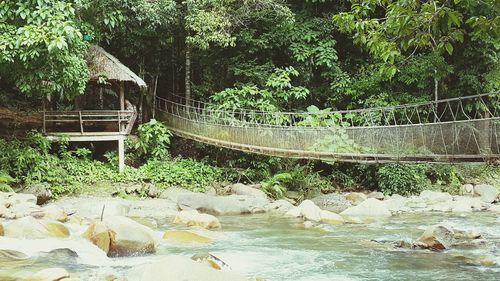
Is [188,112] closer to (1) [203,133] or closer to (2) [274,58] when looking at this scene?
(1) [203,133]

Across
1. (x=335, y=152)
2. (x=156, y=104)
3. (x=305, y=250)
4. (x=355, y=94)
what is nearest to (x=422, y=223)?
(x=335, y=152)

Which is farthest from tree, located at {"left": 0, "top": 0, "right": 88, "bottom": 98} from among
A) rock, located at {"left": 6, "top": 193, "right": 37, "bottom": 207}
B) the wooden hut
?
rock, located at {"left": 6, "top": 193, "right": 37, "bottom": 207}

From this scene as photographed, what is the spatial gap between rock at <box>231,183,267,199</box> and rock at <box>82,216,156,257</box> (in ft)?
14.8

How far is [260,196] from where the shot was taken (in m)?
9.62

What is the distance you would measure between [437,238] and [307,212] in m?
2.50

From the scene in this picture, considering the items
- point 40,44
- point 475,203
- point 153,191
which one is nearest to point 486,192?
point 475,203

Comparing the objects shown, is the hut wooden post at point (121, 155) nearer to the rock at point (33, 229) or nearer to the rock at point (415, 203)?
the rock at point (33, 229)

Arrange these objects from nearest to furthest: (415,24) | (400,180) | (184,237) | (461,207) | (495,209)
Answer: (415,24), (184,237), (495,209), (461,207), (400,180)

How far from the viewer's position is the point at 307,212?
312 inches

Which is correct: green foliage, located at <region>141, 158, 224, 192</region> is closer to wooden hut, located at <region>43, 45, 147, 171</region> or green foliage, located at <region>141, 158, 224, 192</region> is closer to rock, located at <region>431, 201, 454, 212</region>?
wooden hut, located at <region>43, 45, 147, 171</region>

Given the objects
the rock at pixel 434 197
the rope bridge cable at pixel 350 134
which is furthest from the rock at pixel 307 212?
the rock at pixel 434 197

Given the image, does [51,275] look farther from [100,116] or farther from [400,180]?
[400,180]

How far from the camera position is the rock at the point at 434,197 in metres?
9.76

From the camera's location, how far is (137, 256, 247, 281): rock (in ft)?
10.7
